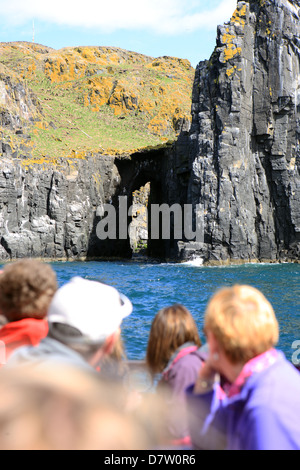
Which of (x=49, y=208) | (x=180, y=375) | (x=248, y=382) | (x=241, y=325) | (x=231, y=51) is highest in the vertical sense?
(x=231, y=51)

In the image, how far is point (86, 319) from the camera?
6.82ft

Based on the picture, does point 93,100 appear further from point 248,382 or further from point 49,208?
point 248,382

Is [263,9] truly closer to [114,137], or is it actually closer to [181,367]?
[114,137]

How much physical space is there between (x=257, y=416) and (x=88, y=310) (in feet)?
2.76

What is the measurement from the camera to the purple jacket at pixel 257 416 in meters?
1.73

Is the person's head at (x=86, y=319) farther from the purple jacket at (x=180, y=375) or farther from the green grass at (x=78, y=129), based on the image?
the green grass at (x=78, y=129)

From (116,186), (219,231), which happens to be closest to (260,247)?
(219,231)

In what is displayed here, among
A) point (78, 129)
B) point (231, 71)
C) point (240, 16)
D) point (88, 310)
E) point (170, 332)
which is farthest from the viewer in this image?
point (78, 129)

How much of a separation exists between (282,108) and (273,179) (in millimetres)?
6009

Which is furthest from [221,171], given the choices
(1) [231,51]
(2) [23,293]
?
(2) [23,293]

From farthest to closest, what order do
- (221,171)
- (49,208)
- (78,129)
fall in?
(78,129)
(49,208)
(221,171)

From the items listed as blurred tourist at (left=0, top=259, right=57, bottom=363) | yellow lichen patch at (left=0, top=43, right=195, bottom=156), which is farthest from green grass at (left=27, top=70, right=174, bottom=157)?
blurred tourist at (left=0, top=259, right=57, bottom=363)

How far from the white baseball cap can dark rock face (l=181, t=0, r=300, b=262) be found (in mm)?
35793

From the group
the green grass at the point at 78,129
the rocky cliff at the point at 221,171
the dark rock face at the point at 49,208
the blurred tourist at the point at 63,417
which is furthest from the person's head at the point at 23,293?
the green grass at the point at 78,129
